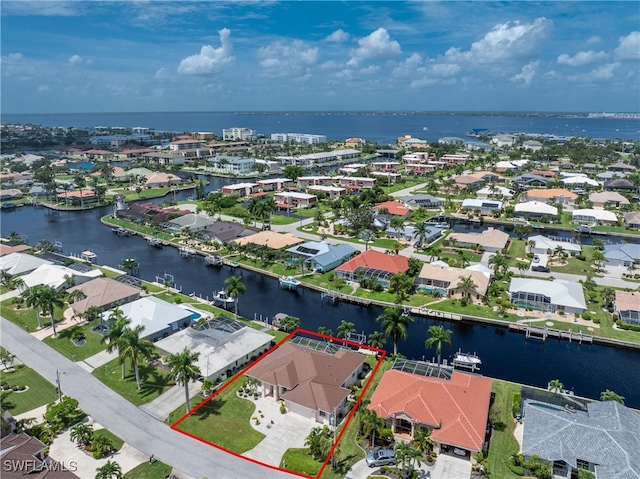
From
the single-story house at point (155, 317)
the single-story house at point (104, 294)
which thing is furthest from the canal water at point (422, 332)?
the single-story house at point (155, 317)

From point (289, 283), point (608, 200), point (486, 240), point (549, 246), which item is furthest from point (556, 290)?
point (608, 200)

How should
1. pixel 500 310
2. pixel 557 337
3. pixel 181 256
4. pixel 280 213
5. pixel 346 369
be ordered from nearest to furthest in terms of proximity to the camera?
pixel 346 369 → pixel 557 337 → pixel 500 310 → pixel 181 256 → pixel 280 213

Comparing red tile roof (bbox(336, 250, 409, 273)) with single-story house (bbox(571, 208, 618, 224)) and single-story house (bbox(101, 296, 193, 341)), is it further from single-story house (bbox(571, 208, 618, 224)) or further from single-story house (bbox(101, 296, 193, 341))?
single-story house (bbox(571, 208, 618, 224))

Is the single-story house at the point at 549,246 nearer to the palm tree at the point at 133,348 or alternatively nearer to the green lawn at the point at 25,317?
the palm tree at the point at 133,348

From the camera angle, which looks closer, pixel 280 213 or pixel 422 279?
pixel 422 279

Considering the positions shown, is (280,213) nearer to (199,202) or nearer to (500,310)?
(199,202)

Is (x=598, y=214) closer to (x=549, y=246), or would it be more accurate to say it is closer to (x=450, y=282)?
(x=549, y=246)

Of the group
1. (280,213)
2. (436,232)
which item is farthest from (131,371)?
(280,213)
